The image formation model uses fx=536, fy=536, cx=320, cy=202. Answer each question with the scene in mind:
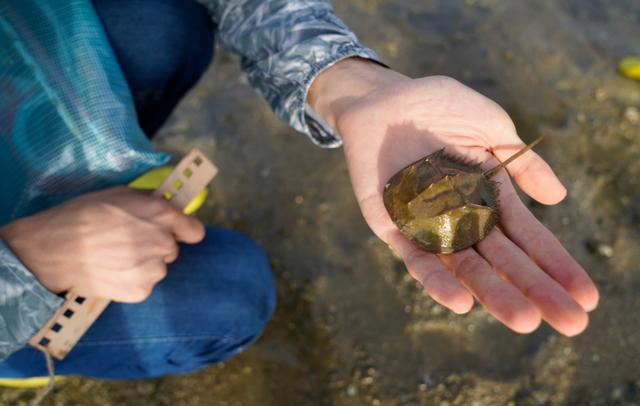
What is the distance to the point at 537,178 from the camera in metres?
1.80

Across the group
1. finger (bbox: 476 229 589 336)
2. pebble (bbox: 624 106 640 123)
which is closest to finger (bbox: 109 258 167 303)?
finger (bbox: 476 229 589 336)

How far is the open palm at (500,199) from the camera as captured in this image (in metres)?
1.50

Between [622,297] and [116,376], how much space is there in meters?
2.48

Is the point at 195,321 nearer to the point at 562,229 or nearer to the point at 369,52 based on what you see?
the point at 369,52

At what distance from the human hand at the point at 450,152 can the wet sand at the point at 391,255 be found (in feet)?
3.13

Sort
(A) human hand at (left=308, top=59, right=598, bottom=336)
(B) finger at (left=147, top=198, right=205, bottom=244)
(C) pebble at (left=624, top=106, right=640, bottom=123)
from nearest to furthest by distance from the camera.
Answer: (A) human hand at (left=308, top=59, right=598, bottom=336)
(B) finger at (left=147, top=198, right=205, bottom=244)
(C) pebble at (left=624, top=106, right=640, bottom=123)

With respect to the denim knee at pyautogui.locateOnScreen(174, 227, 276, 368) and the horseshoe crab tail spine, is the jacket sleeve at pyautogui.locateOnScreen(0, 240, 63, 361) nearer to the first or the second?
the denim knee at pyautogui.locateOnScreen(174, 227, 276, 368)

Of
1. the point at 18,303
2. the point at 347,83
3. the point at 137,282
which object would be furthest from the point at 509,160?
the point at 18,303

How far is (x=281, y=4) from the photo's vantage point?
205 centimetres

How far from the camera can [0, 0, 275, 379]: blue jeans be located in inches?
81.1

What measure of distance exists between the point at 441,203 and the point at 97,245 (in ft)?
4.01

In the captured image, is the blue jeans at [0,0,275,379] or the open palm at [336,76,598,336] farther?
the blue jeans at [0,0,275,379]

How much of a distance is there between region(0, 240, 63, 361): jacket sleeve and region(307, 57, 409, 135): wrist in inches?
46.8

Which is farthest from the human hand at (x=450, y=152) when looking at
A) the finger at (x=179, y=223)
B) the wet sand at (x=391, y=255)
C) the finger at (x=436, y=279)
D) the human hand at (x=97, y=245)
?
the wet sand at (x=391, y=255)
